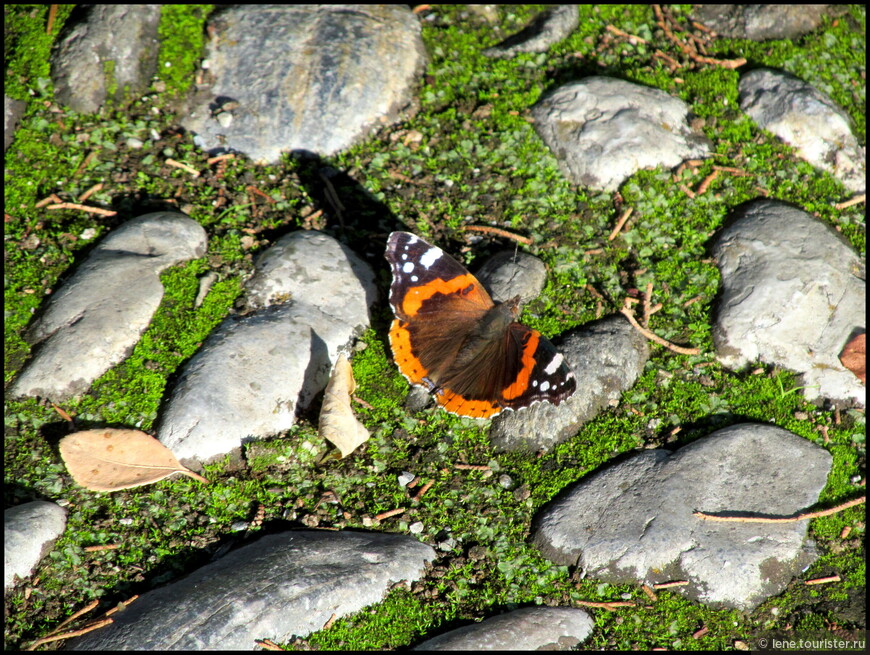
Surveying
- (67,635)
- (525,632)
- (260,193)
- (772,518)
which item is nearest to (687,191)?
(772,518)

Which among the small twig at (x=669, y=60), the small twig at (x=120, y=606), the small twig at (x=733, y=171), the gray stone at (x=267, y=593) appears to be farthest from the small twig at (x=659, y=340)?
the small twig at (x=120, y=606)

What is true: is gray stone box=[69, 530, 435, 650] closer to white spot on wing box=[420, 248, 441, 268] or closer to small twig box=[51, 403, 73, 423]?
small twig box=[51, 403, 73, 423]

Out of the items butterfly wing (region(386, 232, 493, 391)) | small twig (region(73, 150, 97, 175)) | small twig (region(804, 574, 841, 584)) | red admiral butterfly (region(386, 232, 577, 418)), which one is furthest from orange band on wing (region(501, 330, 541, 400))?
small twig (region(73, 150, 97, 175))

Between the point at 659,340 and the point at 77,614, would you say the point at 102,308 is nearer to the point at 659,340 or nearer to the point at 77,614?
the point at 77,614

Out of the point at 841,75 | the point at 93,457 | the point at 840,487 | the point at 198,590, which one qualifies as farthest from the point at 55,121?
the point at 841,75

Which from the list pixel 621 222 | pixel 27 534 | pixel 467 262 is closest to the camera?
pixel 27 534

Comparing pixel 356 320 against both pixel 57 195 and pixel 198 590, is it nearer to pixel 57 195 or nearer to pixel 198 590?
pixel 198 590

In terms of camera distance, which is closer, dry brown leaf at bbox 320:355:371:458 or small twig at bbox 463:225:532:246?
dry brown leaf at bbox 320:355:371:458

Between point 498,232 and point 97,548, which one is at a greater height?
point 498,232
